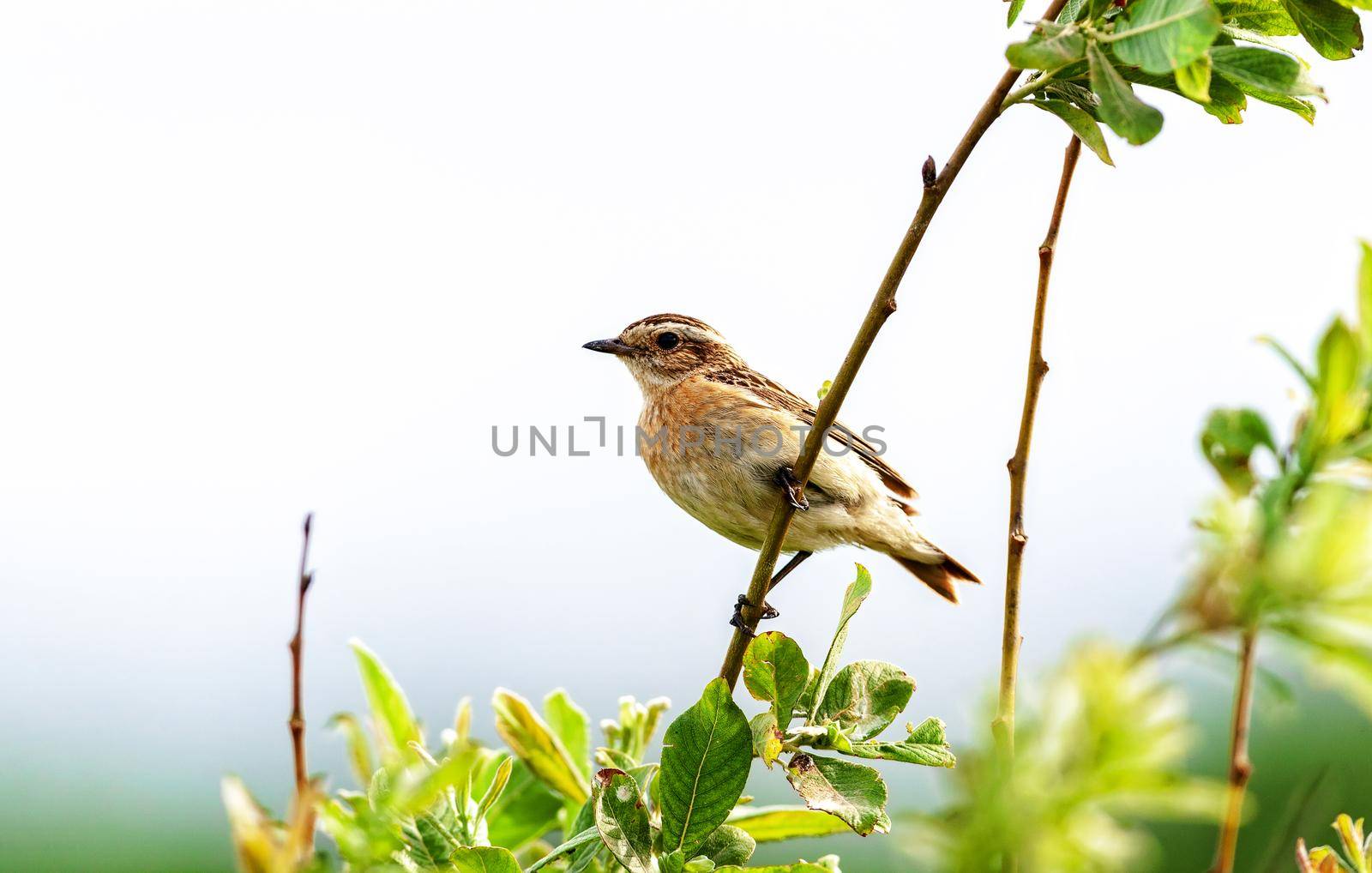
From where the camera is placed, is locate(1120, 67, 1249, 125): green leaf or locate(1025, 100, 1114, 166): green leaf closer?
locate(1120, 67, 1249, 125): green leaf

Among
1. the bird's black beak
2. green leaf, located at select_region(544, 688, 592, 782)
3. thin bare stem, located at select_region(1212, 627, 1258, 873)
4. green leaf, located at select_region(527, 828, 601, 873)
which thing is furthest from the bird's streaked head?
thin bare stem, located at select_region(1212, 627, 1258, 873)

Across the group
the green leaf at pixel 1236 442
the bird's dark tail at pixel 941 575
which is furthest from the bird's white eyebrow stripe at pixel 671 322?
the green leaf at pixel 1236 442

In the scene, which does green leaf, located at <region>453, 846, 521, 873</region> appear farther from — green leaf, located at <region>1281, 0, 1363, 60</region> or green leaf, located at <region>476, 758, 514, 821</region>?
green leaf, located at <region>1281, 0, 1363, 60</region>

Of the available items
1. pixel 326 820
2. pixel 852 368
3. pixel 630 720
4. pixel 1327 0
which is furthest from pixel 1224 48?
pixel 630 720

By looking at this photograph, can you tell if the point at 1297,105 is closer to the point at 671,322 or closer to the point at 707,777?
the point at 707,777

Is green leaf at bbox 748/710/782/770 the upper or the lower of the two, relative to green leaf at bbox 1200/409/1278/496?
lower

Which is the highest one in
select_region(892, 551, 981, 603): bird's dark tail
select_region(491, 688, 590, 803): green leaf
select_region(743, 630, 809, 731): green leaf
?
select_region(743, 630, 809, 731): green leaf

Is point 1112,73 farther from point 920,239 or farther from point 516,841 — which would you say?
point 516,841

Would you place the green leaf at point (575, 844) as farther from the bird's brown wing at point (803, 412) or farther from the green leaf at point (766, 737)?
the bird's brown wing at point (803, 412)
